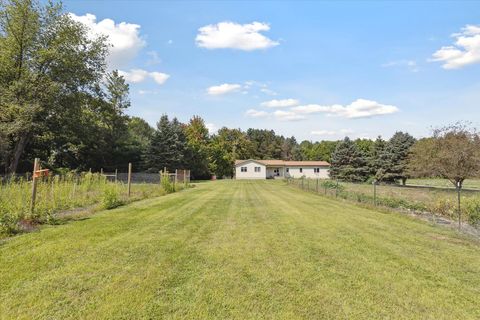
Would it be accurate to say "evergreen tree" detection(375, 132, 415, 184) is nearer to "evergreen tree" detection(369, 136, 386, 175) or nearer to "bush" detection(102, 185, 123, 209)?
"evergreen tree" detection(369, 136, 386, 175)

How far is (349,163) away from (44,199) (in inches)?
1766

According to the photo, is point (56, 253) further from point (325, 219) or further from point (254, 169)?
point (254, 169)

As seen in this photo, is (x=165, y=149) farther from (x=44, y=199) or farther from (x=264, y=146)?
(x=264, y=146)

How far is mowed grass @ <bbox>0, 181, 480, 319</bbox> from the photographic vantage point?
3502 mm

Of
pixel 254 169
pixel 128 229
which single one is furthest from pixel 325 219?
pixel 254 169

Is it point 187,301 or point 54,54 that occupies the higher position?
point 54,54

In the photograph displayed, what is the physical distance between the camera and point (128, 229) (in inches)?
289

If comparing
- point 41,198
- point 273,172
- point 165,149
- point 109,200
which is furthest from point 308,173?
point 41,198

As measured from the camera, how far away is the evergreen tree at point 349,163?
4734 cm

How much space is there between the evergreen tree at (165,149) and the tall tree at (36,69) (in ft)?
43.3

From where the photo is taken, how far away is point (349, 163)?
159 ft

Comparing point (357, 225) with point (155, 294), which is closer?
point (155, 294)

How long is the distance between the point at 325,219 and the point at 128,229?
5415mm

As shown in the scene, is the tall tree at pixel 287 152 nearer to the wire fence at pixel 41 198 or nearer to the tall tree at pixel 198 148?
the tall tree at pixel 198 148
